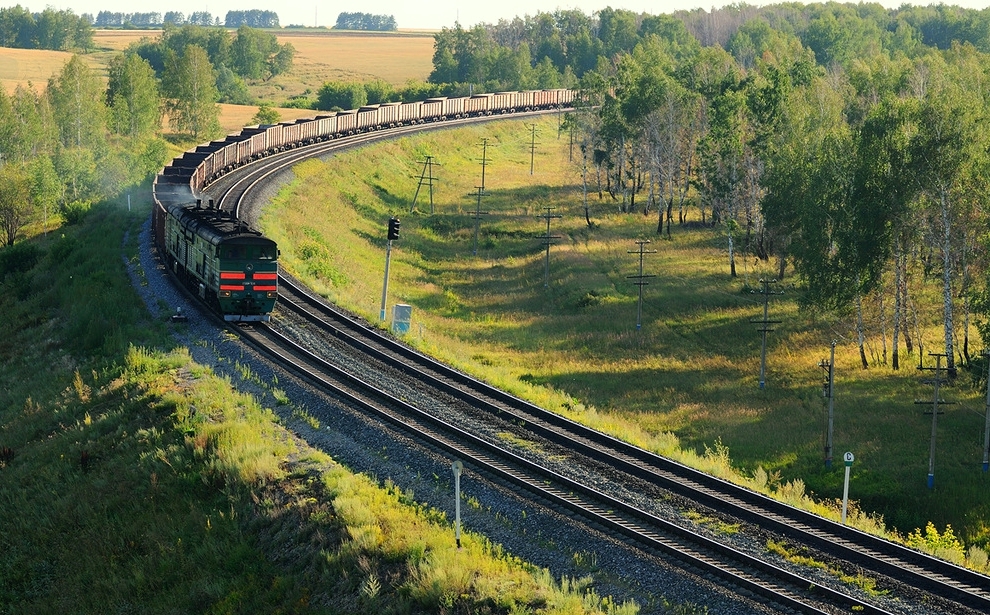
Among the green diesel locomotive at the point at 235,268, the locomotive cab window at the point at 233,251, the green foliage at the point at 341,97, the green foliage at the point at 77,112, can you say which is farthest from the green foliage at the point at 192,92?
the locomotive cab window at the point at 233,251

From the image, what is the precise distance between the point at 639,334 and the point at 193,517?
116 ft

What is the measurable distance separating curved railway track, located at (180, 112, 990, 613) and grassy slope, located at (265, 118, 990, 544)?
256 centimetres

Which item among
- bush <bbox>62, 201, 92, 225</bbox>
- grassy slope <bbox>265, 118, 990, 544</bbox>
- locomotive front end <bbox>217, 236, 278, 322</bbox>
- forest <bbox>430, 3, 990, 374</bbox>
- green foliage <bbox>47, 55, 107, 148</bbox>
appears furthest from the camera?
green foliage <bbox>47, 55, 107, 148</bbox>

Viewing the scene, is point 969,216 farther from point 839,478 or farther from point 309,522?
point 309,522

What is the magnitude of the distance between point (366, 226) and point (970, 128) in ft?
154

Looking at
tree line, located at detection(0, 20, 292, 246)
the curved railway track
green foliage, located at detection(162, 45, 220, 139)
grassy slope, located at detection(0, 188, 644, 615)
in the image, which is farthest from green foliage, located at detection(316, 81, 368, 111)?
grassy slope, located at detection(0, 188, 644, 615)

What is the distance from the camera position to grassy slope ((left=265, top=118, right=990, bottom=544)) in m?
37.9

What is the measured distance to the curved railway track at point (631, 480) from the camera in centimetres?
2022

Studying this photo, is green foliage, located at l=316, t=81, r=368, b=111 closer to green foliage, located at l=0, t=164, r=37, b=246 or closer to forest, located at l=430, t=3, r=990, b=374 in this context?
forest, located at l=430, t=3, r=990, b=374

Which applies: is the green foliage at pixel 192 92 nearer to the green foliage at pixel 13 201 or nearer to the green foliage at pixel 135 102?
the green foliage at pixel 135 102

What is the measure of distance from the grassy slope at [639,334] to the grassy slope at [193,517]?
10223 mm

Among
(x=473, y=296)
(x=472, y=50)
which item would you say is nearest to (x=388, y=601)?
(x=473, y=296)

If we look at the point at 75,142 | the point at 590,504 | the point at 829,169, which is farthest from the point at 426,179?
the point at 590,504

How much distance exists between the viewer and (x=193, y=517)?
2398 cm
